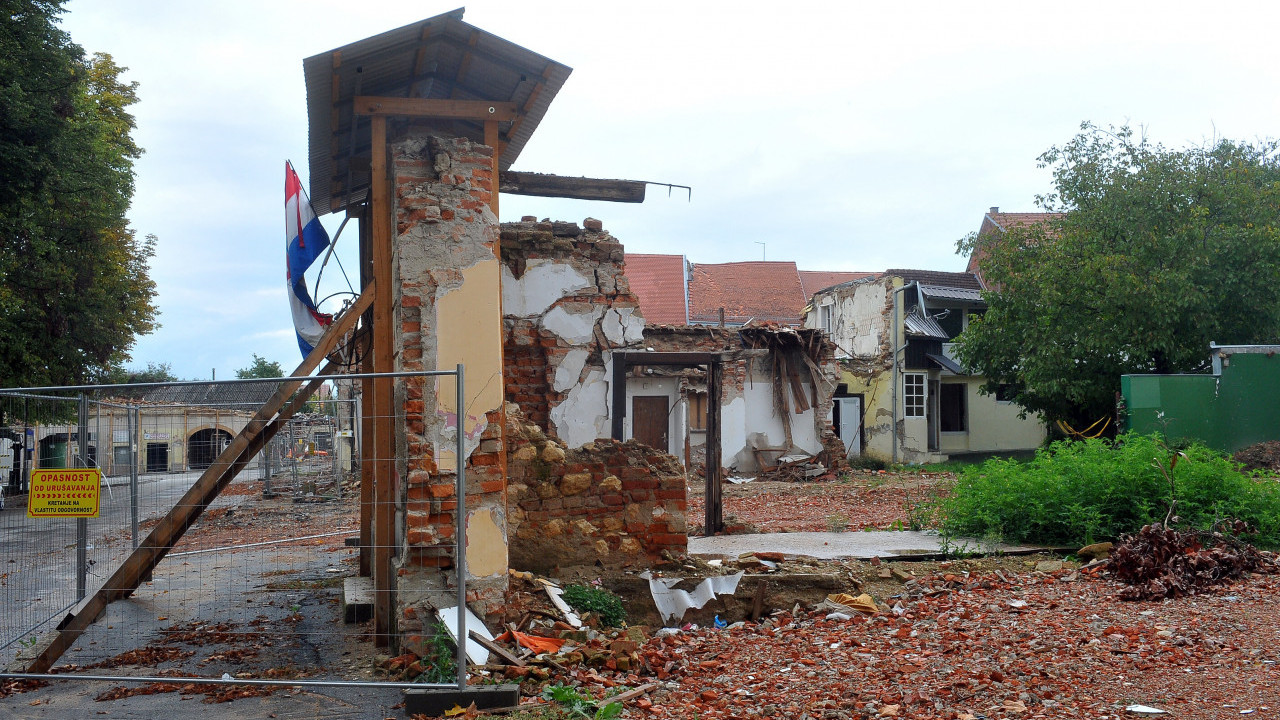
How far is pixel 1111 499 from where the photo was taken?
27.1 ft

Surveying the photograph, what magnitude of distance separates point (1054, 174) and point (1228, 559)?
16878mm

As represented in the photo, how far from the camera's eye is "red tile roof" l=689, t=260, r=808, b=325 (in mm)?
35281

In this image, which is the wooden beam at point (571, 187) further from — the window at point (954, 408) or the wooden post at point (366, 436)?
the window at point (954, 408)

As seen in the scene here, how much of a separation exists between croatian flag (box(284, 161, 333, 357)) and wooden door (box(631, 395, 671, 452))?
12.7m

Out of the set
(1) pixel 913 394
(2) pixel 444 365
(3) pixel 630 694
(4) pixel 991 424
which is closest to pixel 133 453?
(2) pixel 444 365

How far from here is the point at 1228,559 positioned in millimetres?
6520

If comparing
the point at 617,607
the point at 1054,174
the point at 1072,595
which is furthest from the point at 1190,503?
the point at 1054,174

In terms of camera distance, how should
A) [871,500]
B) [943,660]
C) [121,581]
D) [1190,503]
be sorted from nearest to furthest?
[943,660] → [121,581] → [1190,503] → [871,500]

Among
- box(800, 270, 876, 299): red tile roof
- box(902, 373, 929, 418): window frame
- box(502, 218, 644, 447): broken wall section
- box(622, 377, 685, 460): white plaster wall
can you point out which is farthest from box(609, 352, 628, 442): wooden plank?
box(800, 270, 876, 299): red tile roof

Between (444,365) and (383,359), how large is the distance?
638 millimetres

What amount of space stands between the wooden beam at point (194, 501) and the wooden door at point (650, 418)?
14.6 m

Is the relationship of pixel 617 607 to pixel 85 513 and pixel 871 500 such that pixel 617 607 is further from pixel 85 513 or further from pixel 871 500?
pixel 871 500

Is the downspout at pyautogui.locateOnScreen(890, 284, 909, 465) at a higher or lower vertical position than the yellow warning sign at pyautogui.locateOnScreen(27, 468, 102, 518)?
higher

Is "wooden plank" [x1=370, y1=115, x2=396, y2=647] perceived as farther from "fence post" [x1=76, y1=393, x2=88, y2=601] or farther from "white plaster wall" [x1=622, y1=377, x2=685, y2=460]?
"white plaster wall" [x1=622, y1=377, x2=685, y2=460]
